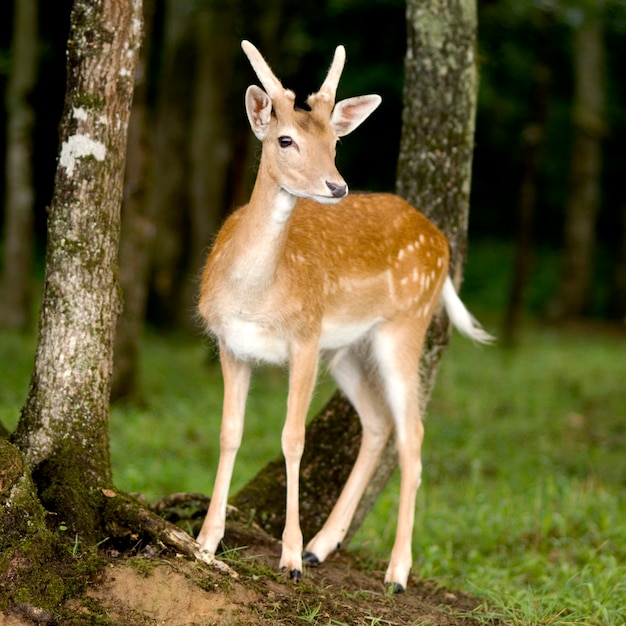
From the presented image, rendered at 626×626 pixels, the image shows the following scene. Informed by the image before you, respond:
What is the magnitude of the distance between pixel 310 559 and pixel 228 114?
497 inches

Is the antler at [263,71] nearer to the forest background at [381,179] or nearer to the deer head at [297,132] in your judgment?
the deer head at [297,132]

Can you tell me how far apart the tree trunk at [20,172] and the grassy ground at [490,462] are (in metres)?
1.46

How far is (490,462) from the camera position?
349 inches

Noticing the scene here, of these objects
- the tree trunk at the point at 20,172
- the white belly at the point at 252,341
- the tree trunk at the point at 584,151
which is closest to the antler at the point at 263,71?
the white belly at the point at 252,341

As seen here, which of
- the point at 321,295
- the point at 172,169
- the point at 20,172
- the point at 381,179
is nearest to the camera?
the point at 321,295

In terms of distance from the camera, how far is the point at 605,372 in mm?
13984

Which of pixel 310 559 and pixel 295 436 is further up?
pixel 295 436

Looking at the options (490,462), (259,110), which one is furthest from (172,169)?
(259,110)

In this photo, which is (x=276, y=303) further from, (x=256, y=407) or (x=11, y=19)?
(x=11, y=19)

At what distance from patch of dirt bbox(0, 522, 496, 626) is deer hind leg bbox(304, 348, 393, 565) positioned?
22.7 inches

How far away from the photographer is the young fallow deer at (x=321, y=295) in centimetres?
447

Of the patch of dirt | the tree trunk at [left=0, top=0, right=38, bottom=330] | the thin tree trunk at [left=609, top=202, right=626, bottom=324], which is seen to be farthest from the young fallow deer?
the thin tree trunk at [left=609, top=202, right=626, bottom=324]

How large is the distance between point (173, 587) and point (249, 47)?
2085 mm

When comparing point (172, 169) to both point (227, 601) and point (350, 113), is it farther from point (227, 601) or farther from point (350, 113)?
point (227, 601)
